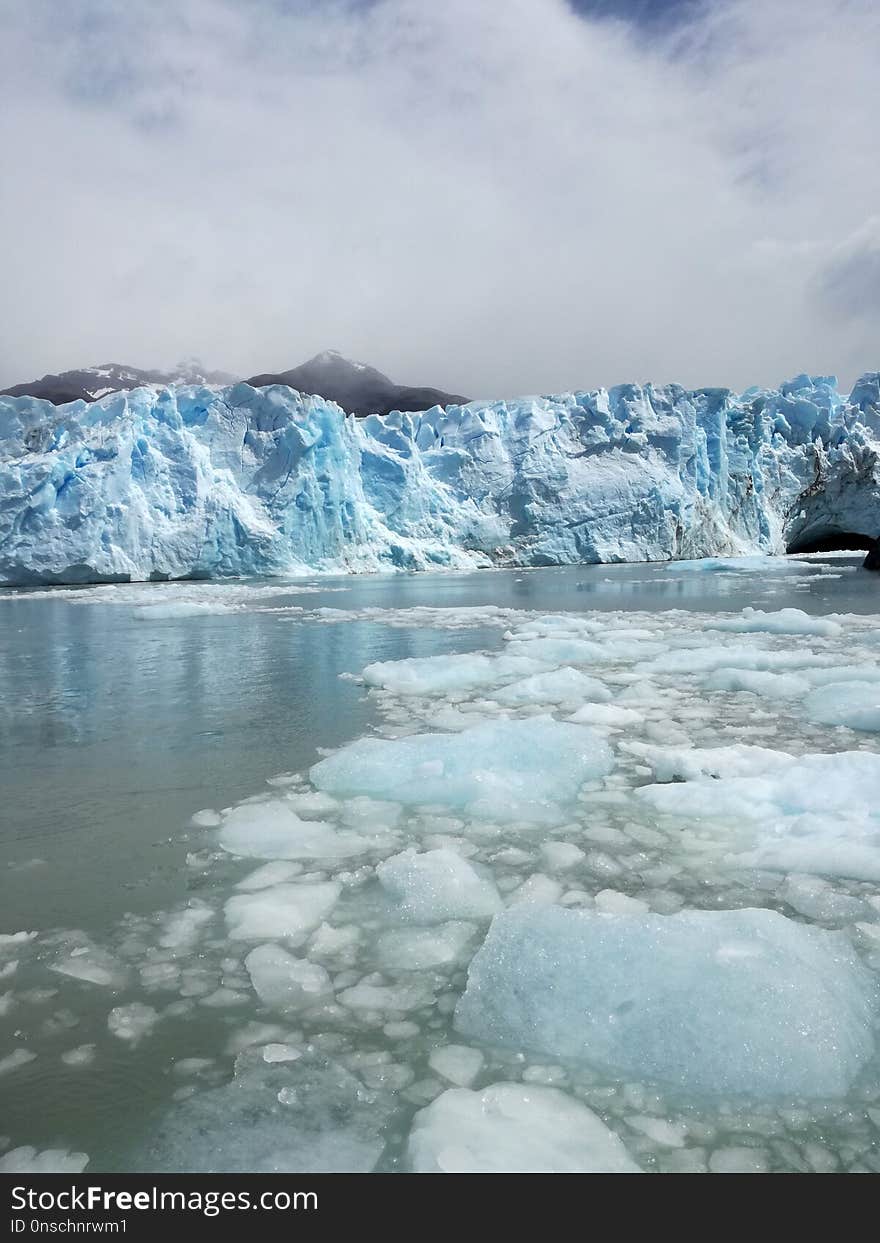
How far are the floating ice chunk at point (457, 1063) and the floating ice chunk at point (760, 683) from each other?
4.51 metres

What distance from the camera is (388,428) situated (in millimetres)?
35281

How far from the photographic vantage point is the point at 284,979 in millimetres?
1966

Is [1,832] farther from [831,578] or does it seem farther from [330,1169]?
[831,578]

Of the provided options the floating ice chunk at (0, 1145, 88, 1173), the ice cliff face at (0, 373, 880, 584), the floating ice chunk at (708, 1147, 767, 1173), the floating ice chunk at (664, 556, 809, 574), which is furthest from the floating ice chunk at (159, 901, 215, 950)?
the floating ice chunk at (664, 556, 809, 574)

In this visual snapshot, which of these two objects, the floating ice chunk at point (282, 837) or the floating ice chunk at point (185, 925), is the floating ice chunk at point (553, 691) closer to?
the floating ice chunk at point (282, 837)

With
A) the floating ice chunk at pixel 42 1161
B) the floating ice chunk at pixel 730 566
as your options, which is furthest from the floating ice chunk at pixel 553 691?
the floating ice chunk at pixel 730 566

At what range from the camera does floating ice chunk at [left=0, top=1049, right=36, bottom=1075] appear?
1.63m

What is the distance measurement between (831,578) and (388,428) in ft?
69.9

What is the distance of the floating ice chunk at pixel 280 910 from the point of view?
86.4 inches

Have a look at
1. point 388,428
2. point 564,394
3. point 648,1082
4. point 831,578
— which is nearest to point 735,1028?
point 648,1082

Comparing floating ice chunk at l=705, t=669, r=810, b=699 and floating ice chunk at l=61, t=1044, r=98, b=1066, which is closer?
floating ice chunk at l=61, t=1044, r=98, b=1066

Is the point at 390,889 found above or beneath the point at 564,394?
beneath

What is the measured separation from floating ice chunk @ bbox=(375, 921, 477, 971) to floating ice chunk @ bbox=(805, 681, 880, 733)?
3439mm

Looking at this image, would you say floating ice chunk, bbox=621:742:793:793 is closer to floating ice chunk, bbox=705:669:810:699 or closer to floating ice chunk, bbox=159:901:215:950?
floating ice chunk, bbox=705:669:810:699
